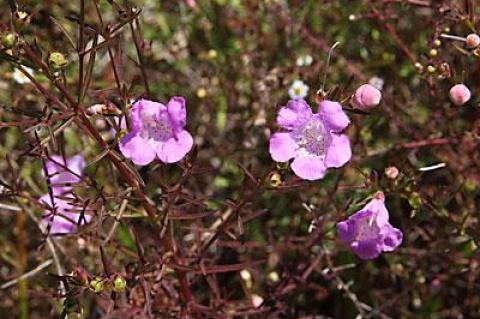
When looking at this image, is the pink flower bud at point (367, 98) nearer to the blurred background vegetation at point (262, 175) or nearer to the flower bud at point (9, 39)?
the blurred background vegetation at point (262, 175)

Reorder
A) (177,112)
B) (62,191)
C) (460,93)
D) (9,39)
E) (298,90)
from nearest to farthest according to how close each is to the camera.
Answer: (9,39) < (177,112) < (460,93) < (62,191) < (298,90)

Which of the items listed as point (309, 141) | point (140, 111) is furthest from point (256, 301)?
point (140, 111)

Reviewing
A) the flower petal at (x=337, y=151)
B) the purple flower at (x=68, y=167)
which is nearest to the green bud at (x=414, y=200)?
the flower petal at (x=337, y=151)

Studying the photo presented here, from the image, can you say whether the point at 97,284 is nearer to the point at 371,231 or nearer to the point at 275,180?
the point at 275,180

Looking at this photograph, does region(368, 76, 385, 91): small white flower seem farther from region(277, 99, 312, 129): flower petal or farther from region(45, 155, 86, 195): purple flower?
region(45, 155, 86, 195): purple flower

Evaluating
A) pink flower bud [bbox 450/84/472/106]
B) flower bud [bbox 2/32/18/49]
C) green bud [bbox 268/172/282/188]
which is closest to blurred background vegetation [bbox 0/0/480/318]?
green bud [bbox 268/172/282/188]

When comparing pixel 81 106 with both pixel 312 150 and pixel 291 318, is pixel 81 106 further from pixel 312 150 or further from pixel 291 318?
pixel 291 318

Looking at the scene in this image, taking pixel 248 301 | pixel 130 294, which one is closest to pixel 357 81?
pixel 248 301
